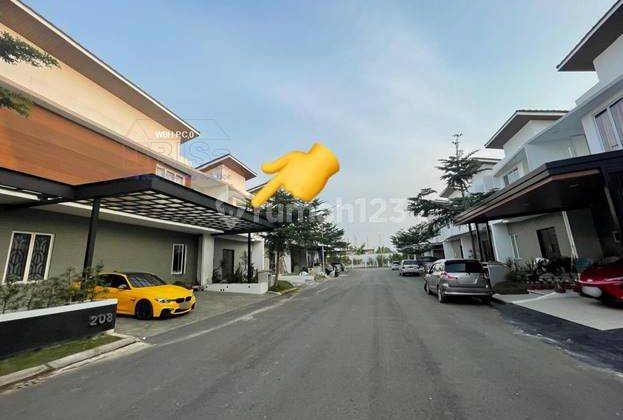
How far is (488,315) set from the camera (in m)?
8.45

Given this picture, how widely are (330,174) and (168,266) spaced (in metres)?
16.8

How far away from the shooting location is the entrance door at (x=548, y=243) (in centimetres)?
1586

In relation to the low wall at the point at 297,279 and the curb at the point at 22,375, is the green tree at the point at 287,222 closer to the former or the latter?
the low wall at the point at 297,279

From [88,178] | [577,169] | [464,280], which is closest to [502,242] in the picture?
[464,280]

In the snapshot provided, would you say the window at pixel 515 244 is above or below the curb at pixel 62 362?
above

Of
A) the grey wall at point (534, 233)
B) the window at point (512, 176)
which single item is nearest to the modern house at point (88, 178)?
the grey wall at point (534, 233)

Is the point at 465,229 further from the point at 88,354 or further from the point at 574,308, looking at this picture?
the point at 88,354

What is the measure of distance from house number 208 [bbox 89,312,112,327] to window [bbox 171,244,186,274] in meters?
9.47

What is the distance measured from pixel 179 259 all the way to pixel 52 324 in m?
11.1

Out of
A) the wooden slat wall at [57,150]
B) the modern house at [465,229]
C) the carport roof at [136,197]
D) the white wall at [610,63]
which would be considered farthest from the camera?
the modern house at [465,229]

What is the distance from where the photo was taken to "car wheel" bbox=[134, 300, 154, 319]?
883 cm

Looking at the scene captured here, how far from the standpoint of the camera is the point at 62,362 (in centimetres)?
515

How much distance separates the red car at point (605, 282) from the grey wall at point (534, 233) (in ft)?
24.9

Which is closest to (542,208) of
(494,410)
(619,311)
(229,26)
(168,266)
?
(619,311)
